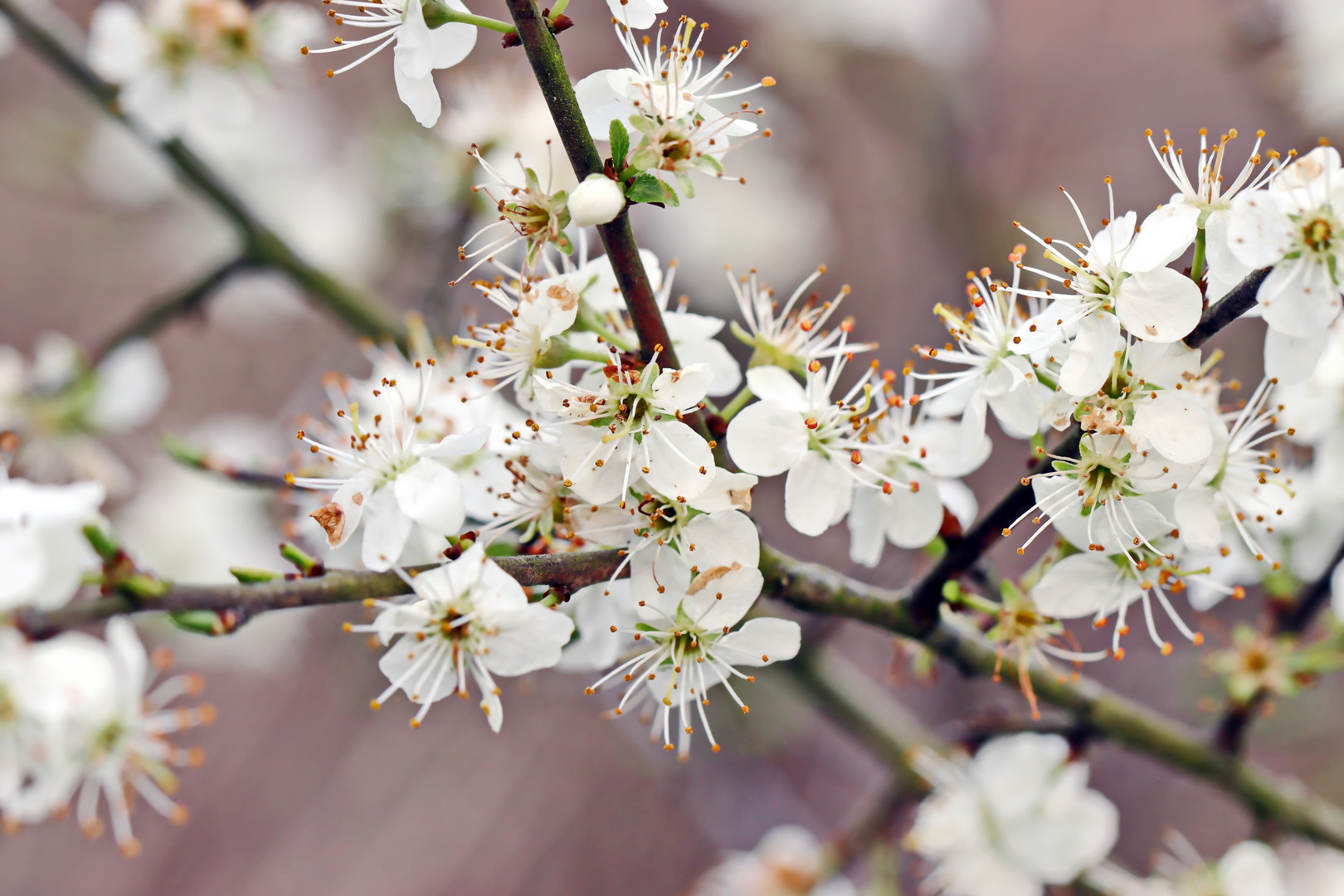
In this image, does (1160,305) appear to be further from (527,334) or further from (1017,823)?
(1017,823)

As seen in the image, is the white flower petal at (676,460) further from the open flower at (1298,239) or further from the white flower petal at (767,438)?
the open flower at (1298,239)

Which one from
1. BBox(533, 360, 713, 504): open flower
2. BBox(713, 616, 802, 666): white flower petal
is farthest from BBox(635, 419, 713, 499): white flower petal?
BBox(713, 616, 802, 666): white flower petal

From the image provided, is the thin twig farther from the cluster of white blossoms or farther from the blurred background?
the blurred background

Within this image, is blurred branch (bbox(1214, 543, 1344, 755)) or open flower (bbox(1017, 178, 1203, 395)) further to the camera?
blurred branch (bbox(1214, 543, 1344, 755))

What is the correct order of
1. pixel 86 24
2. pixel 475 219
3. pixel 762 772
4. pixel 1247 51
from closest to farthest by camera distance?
pixel 475 219 → pixel 1247 51 → pixel 762 772 → pixel 86 24

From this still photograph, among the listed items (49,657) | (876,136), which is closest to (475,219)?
(49,657)

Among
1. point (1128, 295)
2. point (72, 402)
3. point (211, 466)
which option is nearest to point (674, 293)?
point (72, 402)

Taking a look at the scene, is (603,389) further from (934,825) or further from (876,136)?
(876,136)

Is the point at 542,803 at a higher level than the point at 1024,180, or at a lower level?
lower
